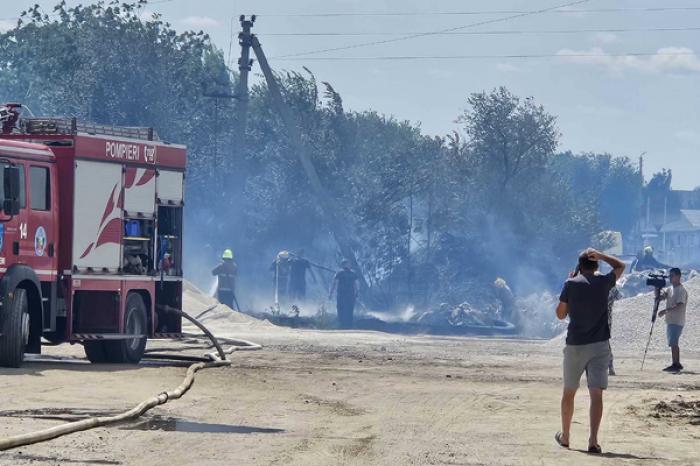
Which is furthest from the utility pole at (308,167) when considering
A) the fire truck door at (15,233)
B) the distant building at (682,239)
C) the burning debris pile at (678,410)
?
the distant building at (682,239)

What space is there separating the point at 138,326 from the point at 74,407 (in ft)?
24.9

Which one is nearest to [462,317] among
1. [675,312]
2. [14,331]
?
[675,312]

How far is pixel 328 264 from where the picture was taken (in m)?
69.1

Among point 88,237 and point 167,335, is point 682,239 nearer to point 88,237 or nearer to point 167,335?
point 167,335

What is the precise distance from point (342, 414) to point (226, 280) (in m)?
33.3

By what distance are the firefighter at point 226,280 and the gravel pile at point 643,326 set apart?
45.1ft

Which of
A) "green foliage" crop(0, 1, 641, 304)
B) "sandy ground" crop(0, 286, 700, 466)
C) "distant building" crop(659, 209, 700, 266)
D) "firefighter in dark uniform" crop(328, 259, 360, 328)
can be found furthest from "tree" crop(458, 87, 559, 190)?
"distant building" crop(659, 209, 700, 266)

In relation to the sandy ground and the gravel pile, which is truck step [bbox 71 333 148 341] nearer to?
the sandy ground

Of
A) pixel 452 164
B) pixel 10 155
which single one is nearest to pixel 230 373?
pixel 10 155

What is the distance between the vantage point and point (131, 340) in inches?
907

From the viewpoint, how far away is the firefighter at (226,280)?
159 feet

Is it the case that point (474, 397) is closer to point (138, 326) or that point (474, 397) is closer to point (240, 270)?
point (138, 326)

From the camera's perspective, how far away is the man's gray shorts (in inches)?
526

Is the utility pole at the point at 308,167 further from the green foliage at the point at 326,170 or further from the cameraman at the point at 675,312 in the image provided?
the cameraman at the point at 675,312
